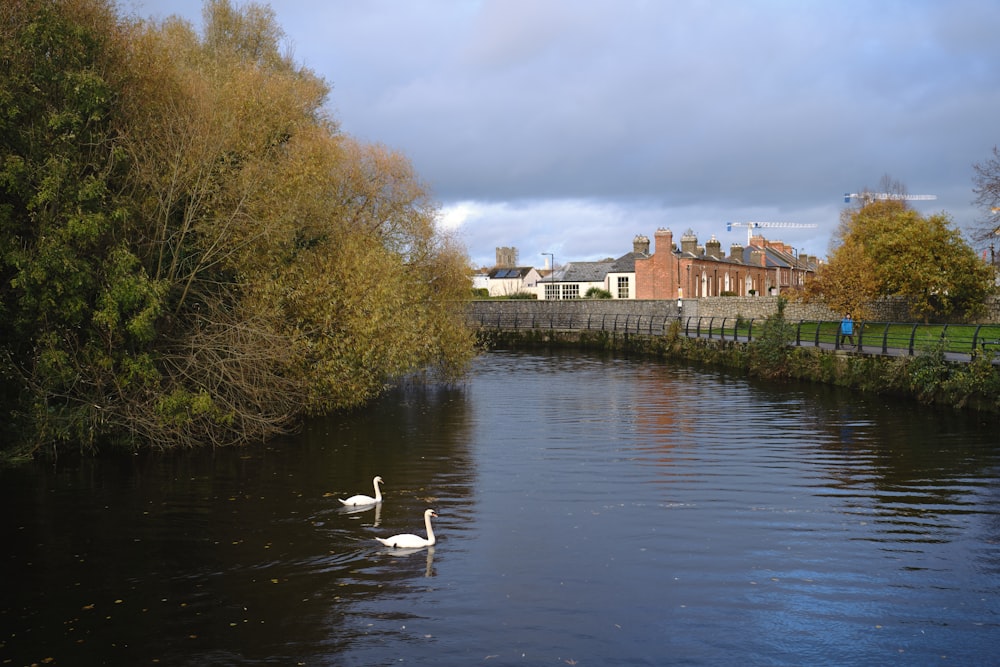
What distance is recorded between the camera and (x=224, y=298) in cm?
1908

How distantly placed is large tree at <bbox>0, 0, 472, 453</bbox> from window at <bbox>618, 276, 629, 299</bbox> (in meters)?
61.8

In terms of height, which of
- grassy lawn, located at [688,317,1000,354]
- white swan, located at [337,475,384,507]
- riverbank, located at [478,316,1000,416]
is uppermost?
grassy lawn, located at [688,317,1000,354]

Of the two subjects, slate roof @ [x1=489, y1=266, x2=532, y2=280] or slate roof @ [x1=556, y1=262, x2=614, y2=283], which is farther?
slate roof @ [x1=489, y1=266, x2=532, y2=280]

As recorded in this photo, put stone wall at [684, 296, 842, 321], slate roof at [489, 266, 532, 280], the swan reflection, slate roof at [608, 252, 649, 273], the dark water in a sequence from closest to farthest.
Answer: the dark water < the swan reflection < stone wall at [684, 296, 842, 321] < slate roof at [608, 252, 649, 273] < slate roof at [489, 266, 532, 280]

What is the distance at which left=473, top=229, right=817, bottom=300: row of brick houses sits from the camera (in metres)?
73.0

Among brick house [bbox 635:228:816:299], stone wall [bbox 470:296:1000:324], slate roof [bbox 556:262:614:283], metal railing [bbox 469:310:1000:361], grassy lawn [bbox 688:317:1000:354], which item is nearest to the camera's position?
grassy lawn [bbox 688:317:1000:354]

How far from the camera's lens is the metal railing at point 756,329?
2897 cm

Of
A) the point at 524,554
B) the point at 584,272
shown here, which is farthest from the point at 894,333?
the point at 584,272

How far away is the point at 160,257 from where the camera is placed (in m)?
17.7

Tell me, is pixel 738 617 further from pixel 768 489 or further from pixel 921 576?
pixel 768 489

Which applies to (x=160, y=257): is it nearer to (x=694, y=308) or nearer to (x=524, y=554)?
(x=524, y=554)

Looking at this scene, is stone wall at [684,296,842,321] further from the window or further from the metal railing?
the window

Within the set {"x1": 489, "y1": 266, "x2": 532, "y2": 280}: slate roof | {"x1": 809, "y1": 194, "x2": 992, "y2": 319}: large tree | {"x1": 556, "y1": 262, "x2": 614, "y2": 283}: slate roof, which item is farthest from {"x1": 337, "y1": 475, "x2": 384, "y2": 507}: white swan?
{"x1": 489, "y1": 266, "x2": 532, "y2": 280}: slate roof

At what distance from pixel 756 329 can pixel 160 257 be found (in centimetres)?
3696
